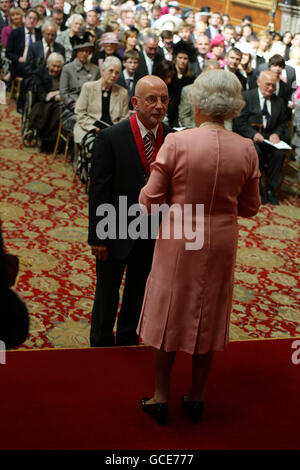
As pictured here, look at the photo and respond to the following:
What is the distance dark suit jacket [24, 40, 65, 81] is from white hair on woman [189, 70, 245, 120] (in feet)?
19.6

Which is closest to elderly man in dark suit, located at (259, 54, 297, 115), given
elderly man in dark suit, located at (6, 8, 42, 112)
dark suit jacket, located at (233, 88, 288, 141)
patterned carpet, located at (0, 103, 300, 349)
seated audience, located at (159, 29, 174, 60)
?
dark suit jacket, located at (233, 88, 288, 141)

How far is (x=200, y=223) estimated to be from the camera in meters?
2.37

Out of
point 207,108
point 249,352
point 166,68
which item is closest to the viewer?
point 207,108

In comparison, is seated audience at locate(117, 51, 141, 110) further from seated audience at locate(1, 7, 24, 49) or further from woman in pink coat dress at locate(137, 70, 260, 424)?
woman in pink coat dress at locate(137, 70, 260, 424)

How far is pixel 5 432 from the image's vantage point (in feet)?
8.33

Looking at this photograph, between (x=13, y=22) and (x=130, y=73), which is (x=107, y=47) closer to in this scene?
(x=130, y=73)

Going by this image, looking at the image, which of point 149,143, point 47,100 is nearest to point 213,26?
point 47,100

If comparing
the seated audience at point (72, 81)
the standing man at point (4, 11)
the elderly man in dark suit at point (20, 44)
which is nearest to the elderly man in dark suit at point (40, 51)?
the elderly man in dark suit at point (20, 44)

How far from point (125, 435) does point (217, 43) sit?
7711 millimetres

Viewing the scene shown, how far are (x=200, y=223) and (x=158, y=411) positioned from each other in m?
0.93

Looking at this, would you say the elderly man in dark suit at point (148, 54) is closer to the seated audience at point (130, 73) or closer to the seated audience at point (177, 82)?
the seated audience at point (177, 82)

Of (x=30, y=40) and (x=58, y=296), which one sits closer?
(x=58, y=296)
